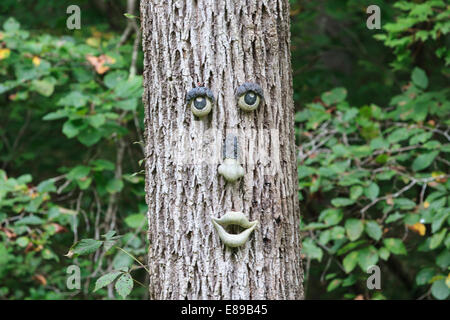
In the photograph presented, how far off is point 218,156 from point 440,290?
231 cm

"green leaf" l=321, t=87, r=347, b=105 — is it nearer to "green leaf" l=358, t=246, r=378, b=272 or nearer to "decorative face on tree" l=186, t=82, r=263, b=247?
"green leaf" l=358, t=246, r=378, b=272

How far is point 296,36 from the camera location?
5570mm

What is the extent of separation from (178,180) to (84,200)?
9.64 ft

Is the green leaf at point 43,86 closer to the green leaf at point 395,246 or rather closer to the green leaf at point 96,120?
the green leaf at point 96,120

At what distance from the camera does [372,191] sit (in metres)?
3.82

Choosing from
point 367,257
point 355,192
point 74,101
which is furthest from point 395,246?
point 74,101

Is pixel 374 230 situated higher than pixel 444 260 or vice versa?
pixel 374 230

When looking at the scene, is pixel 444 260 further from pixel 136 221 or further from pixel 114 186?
pixel 114 186

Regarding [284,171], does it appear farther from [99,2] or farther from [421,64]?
[99,2]

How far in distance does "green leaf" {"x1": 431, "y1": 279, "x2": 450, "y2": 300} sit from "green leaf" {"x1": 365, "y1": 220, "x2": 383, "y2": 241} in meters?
0.47

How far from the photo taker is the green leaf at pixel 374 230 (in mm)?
3756

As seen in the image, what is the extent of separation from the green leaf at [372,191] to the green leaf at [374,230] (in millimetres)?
170

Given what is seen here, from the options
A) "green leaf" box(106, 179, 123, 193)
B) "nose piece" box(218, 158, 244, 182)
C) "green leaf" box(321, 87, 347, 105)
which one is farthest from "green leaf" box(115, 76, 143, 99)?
"nose piece" box(218, 158, 244, 182)

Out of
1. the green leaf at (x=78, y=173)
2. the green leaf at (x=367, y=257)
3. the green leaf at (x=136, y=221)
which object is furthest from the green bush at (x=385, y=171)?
the green leaf at (x=78, y=173)
